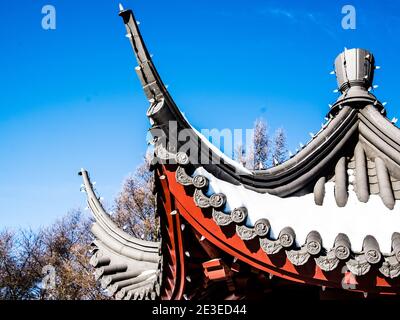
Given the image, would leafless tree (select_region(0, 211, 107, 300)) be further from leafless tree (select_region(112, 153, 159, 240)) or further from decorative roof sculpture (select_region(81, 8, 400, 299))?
decorative roof sculpture (select_region(81, 8, 400, 299))

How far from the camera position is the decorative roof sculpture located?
324 centimetres

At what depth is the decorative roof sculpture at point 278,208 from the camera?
127 inches

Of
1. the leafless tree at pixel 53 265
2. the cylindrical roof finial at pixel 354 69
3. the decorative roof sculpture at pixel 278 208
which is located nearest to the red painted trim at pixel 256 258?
the decorative roof sculpture at pixel 278 208

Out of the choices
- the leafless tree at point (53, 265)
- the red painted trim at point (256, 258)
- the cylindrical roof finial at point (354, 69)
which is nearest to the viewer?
the red painted trim at point (256, 258)

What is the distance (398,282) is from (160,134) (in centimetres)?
168

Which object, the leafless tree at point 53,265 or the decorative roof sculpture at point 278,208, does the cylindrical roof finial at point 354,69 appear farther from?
the leafless tree at point 53,265

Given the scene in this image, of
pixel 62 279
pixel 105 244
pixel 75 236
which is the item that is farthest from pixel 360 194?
pixel 75 236

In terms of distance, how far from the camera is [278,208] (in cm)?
363

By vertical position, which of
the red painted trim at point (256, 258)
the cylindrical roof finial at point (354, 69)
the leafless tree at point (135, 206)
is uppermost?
the leafless tree at point (135, 206)

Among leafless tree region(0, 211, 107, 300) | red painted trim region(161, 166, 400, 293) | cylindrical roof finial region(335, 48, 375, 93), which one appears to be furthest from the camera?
leafless tree region(0, 211, 107, 300)

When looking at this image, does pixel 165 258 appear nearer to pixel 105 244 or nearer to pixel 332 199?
pixel 332 199

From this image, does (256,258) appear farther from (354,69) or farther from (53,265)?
(53,265)

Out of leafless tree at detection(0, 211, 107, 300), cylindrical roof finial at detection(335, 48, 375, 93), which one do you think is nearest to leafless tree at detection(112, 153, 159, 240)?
leafless tree at detection(0, 211, 107, 300)

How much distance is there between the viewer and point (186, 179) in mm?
3311
